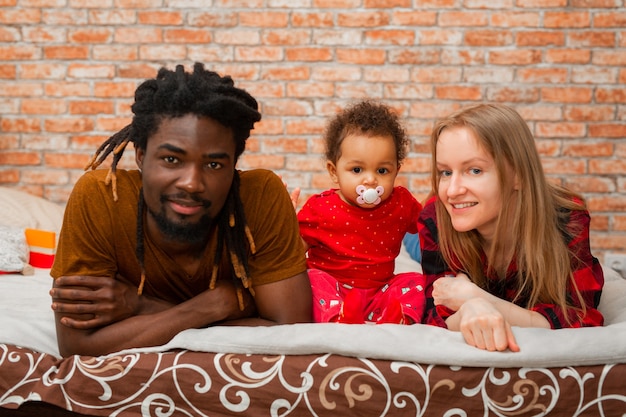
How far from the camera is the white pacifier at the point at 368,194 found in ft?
6.33

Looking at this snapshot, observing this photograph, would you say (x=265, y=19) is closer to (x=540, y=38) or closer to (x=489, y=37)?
(x=489, y=37)

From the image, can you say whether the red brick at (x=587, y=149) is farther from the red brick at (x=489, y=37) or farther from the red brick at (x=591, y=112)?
the red brick at (x=489, y=37)

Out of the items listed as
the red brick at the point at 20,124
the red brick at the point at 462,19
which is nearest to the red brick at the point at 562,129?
the red brick at the point at 462,19

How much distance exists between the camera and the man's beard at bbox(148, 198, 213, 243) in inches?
59.1

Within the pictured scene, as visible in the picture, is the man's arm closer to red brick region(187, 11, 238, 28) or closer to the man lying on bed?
the man lying on bed

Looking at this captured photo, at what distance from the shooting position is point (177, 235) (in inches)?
59.6

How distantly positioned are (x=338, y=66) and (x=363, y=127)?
1.64 m

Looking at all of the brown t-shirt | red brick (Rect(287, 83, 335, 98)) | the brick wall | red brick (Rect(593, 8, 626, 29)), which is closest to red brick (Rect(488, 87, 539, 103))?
the brick wall

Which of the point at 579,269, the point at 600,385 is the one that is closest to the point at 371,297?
the point at 579,269

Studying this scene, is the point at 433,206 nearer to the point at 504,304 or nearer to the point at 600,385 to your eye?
the point at 504,304

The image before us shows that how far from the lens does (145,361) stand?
141cm

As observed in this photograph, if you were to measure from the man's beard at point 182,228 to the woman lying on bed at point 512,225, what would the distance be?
60 cm

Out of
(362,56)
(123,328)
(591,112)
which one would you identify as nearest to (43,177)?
(362,56)

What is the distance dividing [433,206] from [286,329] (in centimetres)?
64
